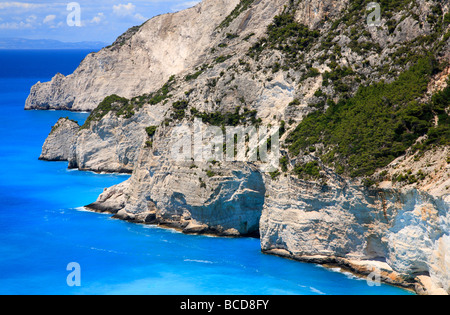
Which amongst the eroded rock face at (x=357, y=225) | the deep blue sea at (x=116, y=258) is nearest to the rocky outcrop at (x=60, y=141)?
the deep blue sea at (x=116, y=258)

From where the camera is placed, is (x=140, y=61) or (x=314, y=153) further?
(x=140, y=61)

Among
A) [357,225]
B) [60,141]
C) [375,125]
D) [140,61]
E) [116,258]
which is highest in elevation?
[140,61]

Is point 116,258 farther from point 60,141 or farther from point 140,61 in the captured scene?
point 140,61

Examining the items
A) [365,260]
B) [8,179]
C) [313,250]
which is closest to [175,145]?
[313,250]

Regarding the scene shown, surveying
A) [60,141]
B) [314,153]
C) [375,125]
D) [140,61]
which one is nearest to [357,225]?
[314,153]

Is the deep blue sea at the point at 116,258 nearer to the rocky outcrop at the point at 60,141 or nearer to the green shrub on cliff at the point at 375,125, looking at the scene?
the green shrub on cliff at the point at 375,125

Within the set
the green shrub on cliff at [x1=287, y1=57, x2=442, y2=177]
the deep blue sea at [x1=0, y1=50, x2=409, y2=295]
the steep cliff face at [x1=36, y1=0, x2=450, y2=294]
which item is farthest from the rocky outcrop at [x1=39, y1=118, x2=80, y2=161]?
the green shrub on cliff at [x1=287, y1=57, x2=442, y2=177]

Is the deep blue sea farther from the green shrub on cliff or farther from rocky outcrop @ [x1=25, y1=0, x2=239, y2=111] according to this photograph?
rocky outcrop @ [x1=25, y1=0, x2=239, y2=111]
